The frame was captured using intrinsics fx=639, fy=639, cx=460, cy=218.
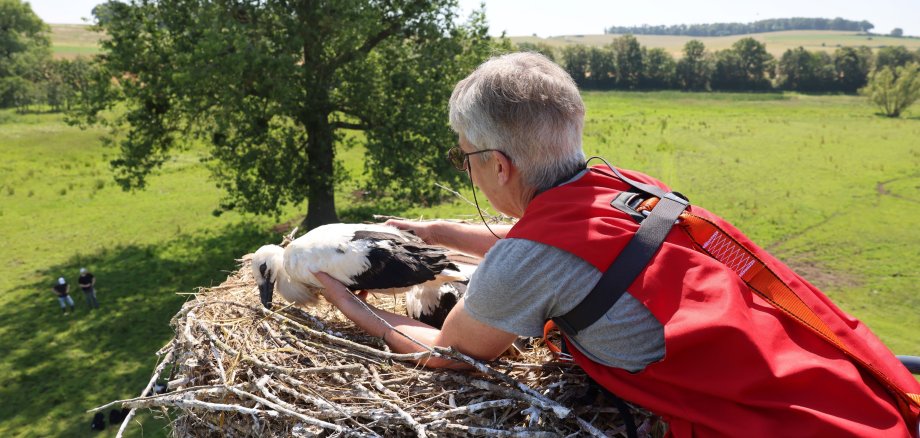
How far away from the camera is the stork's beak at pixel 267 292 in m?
3.98

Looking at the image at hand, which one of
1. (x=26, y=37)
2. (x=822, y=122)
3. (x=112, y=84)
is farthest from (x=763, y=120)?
(x=26, y=37)

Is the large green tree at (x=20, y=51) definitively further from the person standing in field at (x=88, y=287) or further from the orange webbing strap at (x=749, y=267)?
the orange webbing strap at (x=749, y=267)

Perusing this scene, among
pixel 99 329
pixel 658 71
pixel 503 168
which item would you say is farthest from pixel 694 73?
pixel 503 168

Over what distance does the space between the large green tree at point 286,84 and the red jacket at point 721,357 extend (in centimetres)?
1131

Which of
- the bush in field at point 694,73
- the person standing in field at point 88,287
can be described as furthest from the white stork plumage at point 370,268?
the bush in field at point 694,73

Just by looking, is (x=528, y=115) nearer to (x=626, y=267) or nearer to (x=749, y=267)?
(x=626, y=267)

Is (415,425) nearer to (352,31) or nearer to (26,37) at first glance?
(352,31)

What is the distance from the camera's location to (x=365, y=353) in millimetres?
3361

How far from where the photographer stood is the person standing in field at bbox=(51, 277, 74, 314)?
13500 mm

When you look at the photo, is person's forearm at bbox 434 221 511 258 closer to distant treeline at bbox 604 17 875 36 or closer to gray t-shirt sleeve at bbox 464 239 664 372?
gray t-shirt sleeve at bbox 464 239 664 372

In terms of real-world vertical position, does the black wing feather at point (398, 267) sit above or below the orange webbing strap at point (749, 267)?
below

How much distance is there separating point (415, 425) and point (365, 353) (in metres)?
0.81

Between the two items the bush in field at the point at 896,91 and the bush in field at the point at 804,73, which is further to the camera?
the bush in field at the point at 804,73

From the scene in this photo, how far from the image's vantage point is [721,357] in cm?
210
